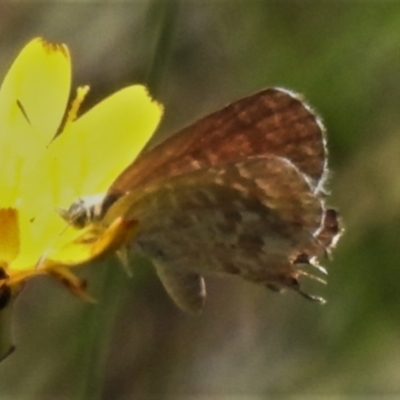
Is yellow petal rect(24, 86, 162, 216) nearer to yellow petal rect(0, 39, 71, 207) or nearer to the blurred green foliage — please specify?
yellow petal rect(0, 39, 71, 207)

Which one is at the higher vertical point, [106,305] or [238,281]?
[106,305]

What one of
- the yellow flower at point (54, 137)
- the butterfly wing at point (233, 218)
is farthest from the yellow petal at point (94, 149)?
the butterfly wing at point (233, 218)

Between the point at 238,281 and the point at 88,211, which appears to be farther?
the point at 238,281

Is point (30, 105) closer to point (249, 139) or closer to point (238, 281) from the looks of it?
point (249, 139)

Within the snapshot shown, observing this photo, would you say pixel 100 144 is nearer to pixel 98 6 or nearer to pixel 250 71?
pixel 250 71

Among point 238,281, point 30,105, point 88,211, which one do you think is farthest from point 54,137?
point 238,281

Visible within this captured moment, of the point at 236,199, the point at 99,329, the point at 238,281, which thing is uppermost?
the point at 236,199
